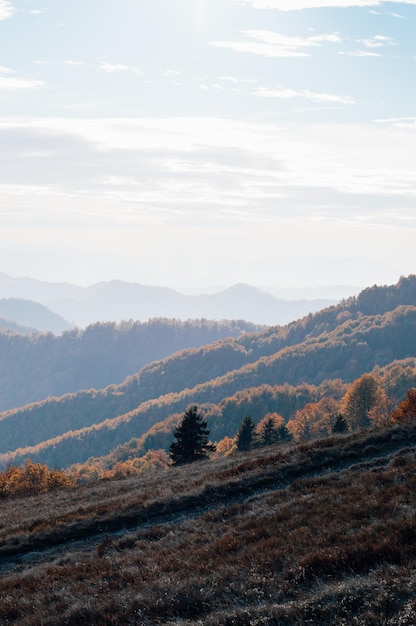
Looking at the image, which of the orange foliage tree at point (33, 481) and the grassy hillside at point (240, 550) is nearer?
the grassy hillside at point (240, 550)

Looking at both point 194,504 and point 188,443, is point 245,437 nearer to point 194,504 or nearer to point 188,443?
point 188,443

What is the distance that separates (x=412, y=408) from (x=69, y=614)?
52063 millimetres

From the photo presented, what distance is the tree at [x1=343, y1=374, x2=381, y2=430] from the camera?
105 metres

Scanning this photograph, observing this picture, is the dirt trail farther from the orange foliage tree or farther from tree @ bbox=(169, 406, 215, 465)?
the orange foliage tree

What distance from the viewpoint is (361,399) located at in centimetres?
10731

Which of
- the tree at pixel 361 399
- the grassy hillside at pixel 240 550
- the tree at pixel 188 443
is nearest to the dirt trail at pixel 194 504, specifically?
the grassy hillside at pixel 240 550

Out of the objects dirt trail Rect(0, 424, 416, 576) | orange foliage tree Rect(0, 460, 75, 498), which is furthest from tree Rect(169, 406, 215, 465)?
dirt trail Rect(0, 424, 416, 576)

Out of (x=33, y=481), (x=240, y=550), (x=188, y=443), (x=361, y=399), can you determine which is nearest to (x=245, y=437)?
(x=188, y=443)

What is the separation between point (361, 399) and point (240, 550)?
94820 millimetres

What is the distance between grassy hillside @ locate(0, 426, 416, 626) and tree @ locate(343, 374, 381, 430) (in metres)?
76.4

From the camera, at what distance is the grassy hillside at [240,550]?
12852mm

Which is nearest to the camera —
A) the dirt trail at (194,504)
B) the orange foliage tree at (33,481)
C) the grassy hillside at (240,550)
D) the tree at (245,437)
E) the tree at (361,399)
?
the grassy hillside at (240,550)

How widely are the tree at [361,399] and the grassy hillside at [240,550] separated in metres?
76.4

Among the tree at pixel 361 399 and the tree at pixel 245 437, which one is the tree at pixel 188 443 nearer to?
the tree at pixel 245 437
